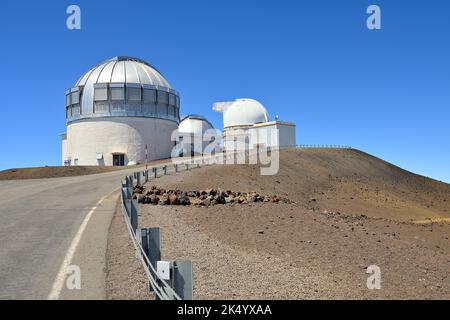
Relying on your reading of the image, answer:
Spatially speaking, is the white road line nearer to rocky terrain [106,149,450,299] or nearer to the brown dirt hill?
rocky terrain [106,149,450,299]

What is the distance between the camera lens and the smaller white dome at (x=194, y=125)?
7150 centimetres

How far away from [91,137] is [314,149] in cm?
2720

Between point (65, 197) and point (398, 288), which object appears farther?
point (65, 197)

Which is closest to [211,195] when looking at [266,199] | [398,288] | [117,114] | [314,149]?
[266,199]

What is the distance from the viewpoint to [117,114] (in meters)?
54.1

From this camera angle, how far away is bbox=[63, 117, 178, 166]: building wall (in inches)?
2135

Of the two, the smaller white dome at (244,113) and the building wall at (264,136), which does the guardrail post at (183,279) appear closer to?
the building wall at (264,136)

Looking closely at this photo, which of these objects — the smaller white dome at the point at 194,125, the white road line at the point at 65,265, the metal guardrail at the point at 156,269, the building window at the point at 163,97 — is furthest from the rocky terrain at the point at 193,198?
the smaller white dome at the point at 194,125

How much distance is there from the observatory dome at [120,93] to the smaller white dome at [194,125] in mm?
12424

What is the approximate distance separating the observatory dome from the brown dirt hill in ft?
52.3

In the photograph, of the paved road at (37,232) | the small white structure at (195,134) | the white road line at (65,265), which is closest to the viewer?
A: the white road line at (65,265)

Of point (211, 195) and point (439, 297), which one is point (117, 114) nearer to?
point (211, 195)

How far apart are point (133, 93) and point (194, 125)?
1873cm

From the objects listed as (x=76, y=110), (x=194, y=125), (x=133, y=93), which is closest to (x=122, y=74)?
(x=133, y=93)
